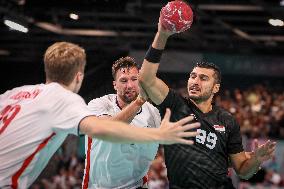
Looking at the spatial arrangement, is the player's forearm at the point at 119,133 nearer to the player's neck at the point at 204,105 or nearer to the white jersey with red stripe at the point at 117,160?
the player's neck at the point at 204,105

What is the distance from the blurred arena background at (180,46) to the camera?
645 inches

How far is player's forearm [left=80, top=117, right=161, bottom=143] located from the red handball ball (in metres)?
1.58

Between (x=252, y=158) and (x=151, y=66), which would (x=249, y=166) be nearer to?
(x=252, y=158)

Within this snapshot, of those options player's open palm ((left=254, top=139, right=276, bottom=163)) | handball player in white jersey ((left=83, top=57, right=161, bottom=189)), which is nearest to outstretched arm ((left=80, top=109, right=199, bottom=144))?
handball player in white jersey ((left=83, top=57, right=161, bottom=189))

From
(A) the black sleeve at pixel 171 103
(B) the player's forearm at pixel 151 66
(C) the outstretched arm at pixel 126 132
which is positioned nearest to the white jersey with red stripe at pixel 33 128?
(C) the outstretched arm at pixel 126 132

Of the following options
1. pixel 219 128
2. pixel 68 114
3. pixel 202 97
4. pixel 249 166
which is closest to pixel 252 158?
pixel 249 166

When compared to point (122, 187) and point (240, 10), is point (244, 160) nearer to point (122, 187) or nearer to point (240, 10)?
point (122, 187)

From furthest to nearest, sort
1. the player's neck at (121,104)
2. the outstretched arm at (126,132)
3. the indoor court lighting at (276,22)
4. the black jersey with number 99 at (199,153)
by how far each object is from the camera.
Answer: the indoor court lighting at (276,22), the player's neck at (121,104), the black jersey with number 99 at (199,153), the outstretched arm at (126,132)

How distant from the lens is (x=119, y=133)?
388cm

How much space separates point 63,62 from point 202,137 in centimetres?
213

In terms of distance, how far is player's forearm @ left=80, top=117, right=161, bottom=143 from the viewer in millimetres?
3869

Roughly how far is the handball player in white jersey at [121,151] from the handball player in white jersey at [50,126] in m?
1.94

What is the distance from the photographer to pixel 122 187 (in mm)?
6234

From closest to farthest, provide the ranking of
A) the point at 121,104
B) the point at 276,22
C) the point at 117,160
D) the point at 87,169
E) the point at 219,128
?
the point at 219,128 < the point at 117,160 < the point at 87,169 < the point at 121,104 < the point at 276,22
